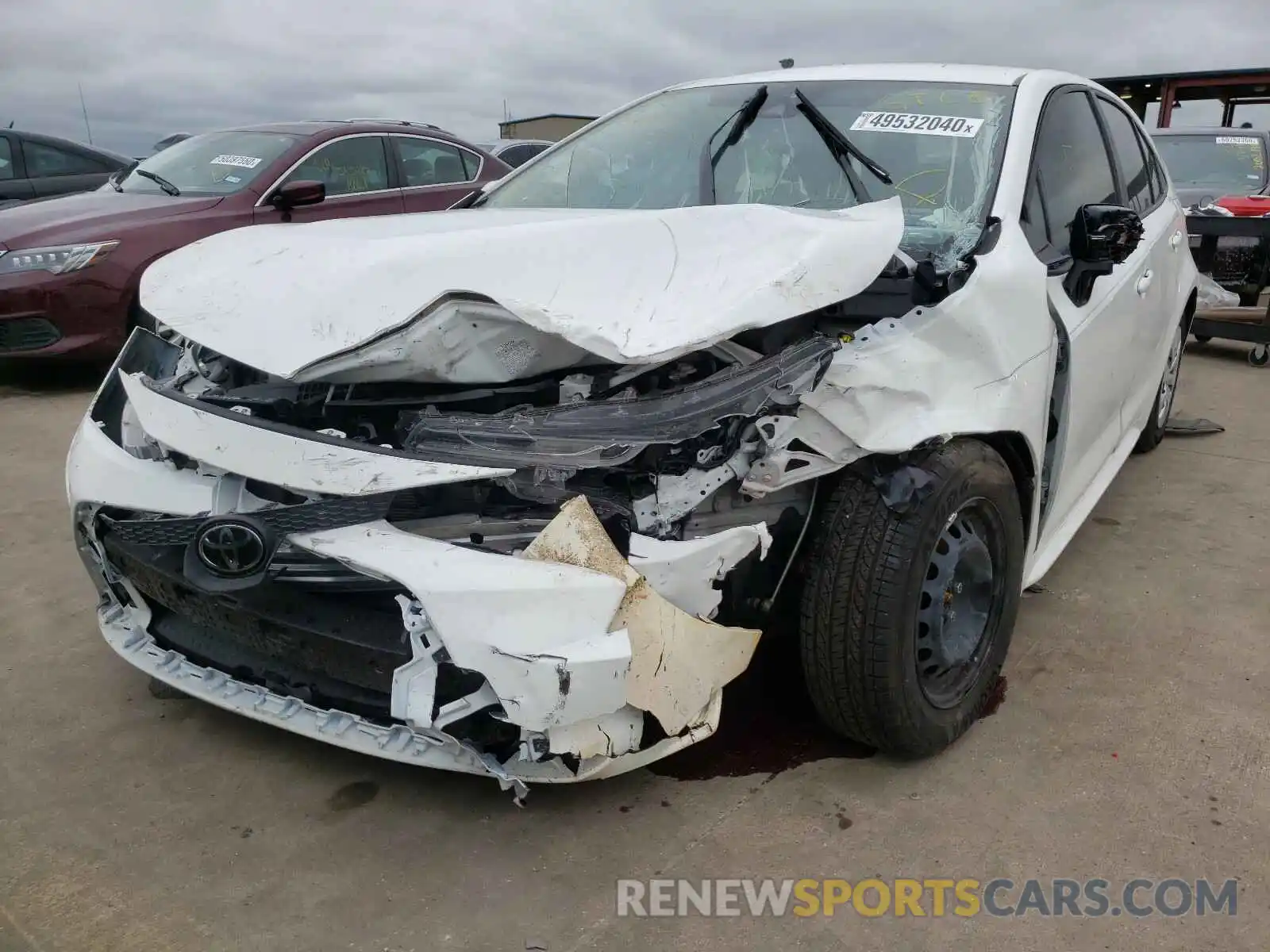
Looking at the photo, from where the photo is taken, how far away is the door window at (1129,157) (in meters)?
3.48

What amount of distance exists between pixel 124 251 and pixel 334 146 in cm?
150

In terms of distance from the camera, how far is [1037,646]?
2920 mm

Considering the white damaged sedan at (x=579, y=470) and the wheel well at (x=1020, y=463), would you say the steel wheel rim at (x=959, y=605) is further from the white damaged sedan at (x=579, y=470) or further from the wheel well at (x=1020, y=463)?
the wheel well at (x=1020, y=463)

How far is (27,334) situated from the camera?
5.43 m

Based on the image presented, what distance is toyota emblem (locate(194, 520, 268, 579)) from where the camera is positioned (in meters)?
1.89

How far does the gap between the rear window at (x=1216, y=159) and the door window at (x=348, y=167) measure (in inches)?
243

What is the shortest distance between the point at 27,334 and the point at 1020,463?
5.35 m

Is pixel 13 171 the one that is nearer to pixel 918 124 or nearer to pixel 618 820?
pixel 918 124

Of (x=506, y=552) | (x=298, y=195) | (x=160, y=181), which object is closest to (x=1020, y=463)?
(x=506, y=552)

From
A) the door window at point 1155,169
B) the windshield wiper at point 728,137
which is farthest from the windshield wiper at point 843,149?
the door window at point 1155,169

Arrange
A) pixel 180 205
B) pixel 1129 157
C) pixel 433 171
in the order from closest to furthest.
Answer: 1. pixel 1129 157
2. pixel 180 205
3. pixel 433 171

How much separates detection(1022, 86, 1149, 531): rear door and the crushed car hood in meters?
0.64

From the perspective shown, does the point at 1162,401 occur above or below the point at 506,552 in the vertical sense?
below

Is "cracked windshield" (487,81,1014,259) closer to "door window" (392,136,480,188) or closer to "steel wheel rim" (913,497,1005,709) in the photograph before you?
"steel wheel rim" (913,497,1005,709)
